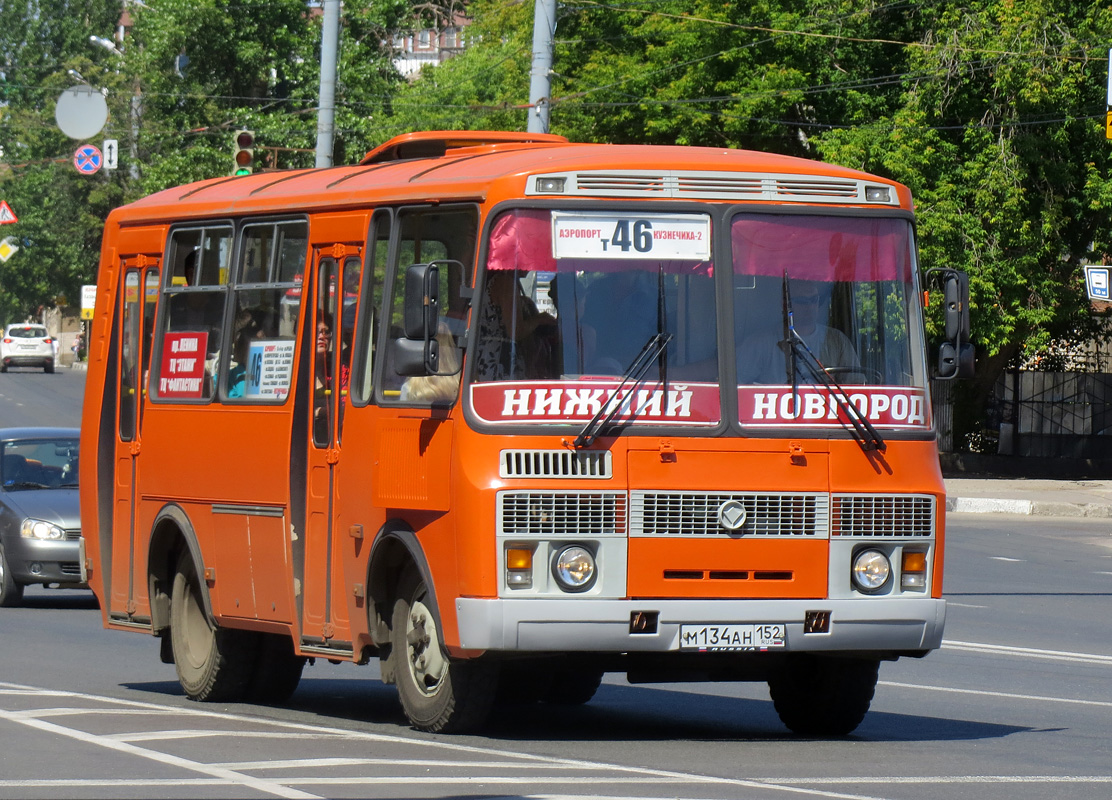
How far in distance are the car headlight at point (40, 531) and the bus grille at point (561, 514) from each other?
10.3 m

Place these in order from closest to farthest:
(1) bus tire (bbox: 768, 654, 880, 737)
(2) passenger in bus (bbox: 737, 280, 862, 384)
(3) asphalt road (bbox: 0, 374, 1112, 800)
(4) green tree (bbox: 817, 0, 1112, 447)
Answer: (3) asphalt road (bbox: 0, 374, 1112, 800)
(2) passenger in bus (bbox: 737, 280, 862, 384)
(1) bus tire (bbox: 768, 654, 880, 737)
(4) green tree (bbox: 817, 0, 1112, 447)

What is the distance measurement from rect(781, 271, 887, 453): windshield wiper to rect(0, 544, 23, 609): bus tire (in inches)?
430

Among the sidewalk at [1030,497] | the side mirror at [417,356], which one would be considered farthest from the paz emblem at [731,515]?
the sidewalk at [1030,497]

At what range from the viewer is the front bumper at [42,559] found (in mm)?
18172

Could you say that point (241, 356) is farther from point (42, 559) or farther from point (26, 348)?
point (26, 348)

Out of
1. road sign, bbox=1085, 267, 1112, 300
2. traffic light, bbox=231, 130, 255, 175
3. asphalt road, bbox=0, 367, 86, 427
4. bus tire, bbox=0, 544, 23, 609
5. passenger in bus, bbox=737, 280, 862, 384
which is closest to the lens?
passenger in bus, bbox=737, 280, 862, 384

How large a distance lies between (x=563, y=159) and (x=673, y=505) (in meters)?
1.65

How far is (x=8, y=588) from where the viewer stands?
1853 centimetres

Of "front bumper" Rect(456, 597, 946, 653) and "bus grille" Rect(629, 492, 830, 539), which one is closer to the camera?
"front bumper" Rect(456, 597, 946, 653)

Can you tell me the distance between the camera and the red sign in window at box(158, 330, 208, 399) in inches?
458

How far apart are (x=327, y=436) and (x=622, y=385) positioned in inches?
77.2

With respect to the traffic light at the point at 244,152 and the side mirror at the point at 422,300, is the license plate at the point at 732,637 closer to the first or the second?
the side mirror at the point at 422,300

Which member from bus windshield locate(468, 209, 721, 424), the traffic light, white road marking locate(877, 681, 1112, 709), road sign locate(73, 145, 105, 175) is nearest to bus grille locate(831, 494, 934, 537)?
bus windshield locate(468, 209, 721, 424)

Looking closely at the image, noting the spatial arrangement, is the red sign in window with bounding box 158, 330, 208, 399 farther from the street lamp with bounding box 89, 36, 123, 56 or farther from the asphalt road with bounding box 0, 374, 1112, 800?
the street lamp with bounding box 89, 36, 123, 56
